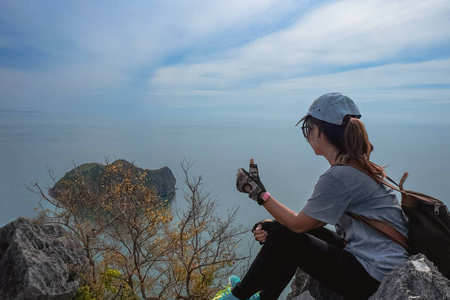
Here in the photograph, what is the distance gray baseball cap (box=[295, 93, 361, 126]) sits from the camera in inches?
89.0

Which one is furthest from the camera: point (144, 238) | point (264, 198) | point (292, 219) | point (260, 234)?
point (144, 238)

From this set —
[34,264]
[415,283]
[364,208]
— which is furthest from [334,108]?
[34,264]

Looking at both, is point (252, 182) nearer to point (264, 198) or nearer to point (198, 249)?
point (264, 198)

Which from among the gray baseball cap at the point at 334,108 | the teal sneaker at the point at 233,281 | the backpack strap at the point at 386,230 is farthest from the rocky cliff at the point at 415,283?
the teal sneaker at the point at 233,281

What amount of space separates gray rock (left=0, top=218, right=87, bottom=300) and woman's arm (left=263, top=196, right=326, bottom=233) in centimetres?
765

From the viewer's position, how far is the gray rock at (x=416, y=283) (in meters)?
1.89

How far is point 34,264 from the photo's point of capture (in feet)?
26.8

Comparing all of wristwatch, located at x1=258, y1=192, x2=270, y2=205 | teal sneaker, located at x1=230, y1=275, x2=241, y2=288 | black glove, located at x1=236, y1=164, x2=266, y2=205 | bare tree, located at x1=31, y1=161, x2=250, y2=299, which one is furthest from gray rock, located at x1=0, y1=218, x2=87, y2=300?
wristwatch, located at x1=258, y1=192, x2=270, y2=205

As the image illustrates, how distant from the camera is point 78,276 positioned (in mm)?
10352

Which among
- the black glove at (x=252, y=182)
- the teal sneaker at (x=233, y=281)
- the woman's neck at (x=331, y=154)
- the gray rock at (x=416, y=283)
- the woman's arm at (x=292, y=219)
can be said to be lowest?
the gray rock at (x=416, y=283)

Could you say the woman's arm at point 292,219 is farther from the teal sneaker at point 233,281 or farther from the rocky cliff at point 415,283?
the teal sneaker at point 233,281

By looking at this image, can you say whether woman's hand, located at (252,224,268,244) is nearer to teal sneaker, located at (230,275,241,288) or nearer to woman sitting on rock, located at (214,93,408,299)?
woman sitting on rock, located at (214,93,408,299)

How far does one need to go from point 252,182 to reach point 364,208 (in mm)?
764

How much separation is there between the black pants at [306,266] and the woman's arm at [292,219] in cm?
8
